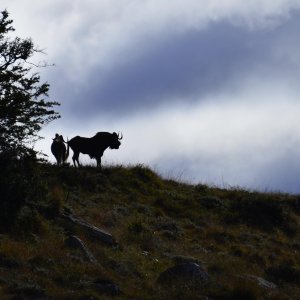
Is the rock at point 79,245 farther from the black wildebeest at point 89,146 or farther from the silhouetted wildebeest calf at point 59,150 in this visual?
the black wildebeest at point 89,146

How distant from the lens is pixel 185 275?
53.8 ft

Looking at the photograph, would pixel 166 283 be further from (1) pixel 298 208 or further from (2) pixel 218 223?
(1) pixel 298 208

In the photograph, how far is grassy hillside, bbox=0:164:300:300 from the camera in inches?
598

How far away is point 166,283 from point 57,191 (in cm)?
683

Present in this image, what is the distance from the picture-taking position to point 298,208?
29.4 metres

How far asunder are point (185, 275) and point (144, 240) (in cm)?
431

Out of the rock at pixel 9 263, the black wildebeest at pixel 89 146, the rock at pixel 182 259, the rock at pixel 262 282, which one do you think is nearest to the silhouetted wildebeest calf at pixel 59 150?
the black wildebeest at pixel 89 146

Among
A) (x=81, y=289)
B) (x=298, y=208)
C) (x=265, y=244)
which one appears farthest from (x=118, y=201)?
(x=81, y=289)

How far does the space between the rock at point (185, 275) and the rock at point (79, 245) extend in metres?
1.53

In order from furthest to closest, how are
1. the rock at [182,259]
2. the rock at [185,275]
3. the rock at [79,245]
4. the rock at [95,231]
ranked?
1. the rock at [95,231]
2. the rock at [182,259]
3. the rock at [79,245]
4. the rock at [185,275]

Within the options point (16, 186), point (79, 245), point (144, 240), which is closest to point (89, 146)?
point (144, 240)

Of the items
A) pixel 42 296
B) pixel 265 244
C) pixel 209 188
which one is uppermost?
pixel 209 188

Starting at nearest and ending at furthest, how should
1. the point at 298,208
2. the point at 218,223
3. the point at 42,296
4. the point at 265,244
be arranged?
the point at 42,296 < the point at 265,244 < the point at 218,223 < the point at 298,208

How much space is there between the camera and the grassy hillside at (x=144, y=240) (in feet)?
49.8
